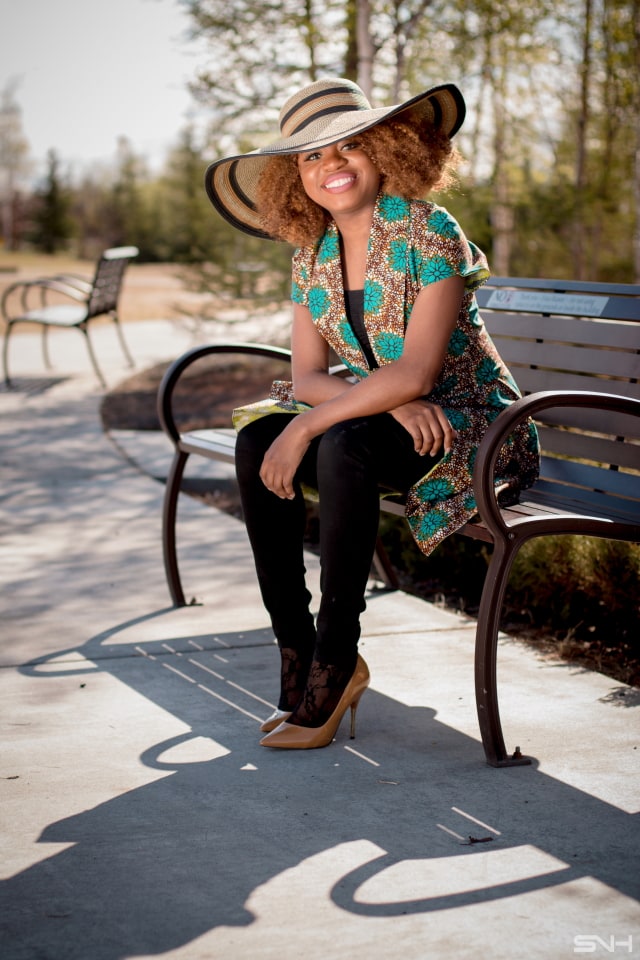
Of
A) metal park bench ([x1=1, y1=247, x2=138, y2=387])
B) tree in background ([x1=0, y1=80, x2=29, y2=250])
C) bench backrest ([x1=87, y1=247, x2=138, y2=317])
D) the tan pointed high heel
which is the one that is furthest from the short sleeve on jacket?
tree in background ([x1=0, y1=80, x2=29, y2=250])

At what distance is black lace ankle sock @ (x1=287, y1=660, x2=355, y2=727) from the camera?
2682 mm

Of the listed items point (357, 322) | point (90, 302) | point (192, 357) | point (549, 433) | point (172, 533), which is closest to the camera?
point (357, 322)

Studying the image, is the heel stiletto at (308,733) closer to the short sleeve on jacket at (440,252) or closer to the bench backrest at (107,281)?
the short sleeve on jacket at (440,252)

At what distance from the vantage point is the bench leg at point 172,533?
152 inches

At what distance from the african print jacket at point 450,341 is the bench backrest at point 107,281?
6214 mm

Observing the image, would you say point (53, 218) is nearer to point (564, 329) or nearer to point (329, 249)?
point (564, 329)

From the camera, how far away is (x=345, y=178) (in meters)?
2.94

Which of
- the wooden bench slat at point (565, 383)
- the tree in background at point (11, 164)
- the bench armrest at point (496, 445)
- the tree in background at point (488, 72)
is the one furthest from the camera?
the tree in background at point (11, 164)

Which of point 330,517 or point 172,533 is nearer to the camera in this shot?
point 330,517

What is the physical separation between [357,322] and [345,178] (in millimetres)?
364

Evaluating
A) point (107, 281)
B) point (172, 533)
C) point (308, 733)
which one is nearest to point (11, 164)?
point (107, 281)

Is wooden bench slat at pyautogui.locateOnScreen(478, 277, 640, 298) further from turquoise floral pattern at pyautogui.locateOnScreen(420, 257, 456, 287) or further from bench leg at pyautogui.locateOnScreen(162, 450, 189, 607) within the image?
bench leg at pyautogui.locateOnScreen(162, 450, 189, 607)

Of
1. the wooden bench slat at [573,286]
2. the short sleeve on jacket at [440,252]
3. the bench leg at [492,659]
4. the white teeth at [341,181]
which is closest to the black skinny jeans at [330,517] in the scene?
the bench leg at [492,659]

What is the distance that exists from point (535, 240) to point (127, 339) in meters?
4.75
